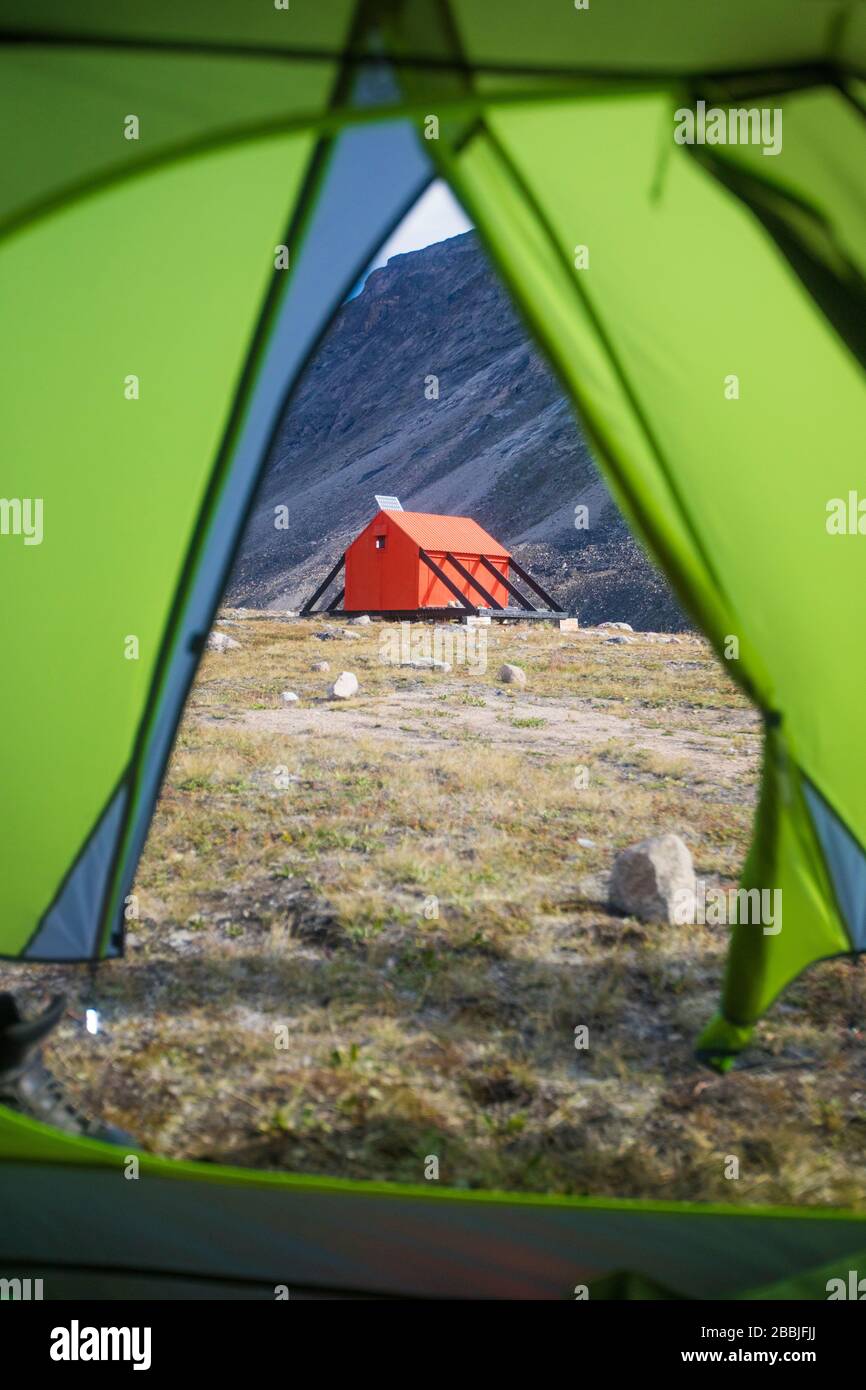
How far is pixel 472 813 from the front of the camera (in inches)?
223

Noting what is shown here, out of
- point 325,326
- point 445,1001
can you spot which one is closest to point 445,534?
point 445,1001

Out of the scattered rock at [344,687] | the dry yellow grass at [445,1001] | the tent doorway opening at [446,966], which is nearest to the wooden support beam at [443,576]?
the tent doorway opening at [446,966]

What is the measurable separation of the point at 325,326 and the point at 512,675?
8678mm

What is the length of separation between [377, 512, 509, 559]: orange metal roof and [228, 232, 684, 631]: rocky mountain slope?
10.7 metres

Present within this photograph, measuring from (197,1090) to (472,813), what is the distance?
3145 millimetres

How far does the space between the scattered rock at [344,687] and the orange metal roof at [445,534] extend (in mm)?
10131

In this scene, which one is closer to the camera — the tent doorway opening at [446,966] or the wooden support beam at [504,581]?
the tent doorway opening at [446,966]

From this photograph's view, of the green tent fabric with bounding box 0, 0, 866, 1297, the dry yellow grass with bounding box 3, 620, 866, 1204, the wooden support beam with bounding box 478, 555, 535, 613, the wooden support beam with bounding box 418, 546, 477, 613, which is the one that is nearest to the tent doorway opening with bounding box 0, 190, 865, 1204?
the dry yellow grass with bounding box 3, 620, 866, 1204

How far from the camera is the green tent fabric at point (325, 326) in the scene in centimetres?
197

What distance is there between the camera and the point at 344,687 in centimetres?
978

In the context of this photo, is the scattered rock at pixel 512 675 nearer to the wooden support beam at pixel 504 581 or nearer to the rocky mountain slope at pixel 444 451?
the wooden support beam at pixel 504 581

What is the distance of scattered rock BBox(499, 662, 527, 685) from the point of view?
11062 millimetres

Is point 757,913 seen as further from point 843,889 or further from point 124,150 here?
point 124,150

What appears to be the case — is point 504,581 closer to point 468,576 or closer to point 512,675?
point 468,576
